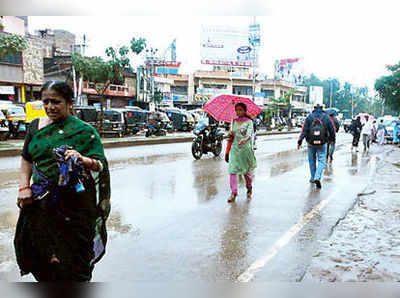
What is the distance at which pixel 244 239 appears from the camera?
449cm

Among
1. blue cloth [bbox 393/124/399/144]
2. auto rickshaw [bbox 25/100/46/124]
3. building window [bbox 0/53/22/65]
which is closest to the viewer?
auto rickshaw [bbox 25/100/46/124]

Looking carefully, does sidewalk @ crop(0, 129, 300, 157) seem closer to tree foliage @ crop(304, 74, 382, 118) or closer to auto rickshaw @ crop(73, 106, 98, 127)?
auto rickshaw @ crop(73, 106, 98, 127)

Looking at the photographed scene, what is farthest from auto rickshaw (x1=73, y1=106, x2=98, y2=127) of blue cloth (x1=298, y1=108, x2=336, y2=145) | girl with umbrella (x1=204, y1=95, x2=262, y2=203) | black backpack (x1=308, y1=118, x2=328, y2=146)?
girl with umbrella (x1=204, y1=95, x2=262, y2=203)

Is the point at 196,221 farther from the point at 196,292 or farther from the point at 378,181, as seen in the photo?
the point at 378,181

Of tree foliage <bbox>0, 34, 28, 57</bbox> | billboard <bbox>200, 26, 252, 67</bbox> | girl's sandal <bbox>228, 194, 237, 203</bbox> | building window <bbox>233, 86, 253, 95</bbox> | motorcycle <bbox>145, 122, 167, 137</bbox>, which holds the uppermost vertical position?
billboard <bbox>200, 26, 252, 67</bbox>

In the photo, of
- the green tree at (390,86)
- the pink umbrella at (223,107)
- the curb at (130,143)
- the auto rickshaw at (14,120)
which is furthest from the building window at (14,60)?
the green tree at (390,86)

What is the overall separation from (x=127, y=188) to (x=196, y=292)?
4473mm

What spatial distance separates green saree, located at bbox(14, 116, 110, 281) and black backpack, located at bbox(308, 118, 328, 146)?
5.66 metres

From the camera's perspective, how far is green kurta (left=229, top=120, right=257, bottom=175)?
20.7ft

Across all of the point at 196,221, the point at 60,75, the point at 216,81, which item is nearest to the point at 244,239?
the point at 196,221

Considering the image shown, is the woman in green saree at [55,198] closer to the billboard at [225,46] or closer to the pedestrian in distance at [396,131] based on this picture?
the pedestrian in distance at [396,131]

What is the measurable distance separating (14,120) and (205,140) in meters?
9.89

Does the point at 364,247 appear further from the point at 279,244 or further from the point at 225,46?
the point at 225,46

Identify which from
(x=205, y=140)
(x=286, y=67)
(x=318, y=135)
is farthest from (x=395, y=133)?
(x=286, y=67)
